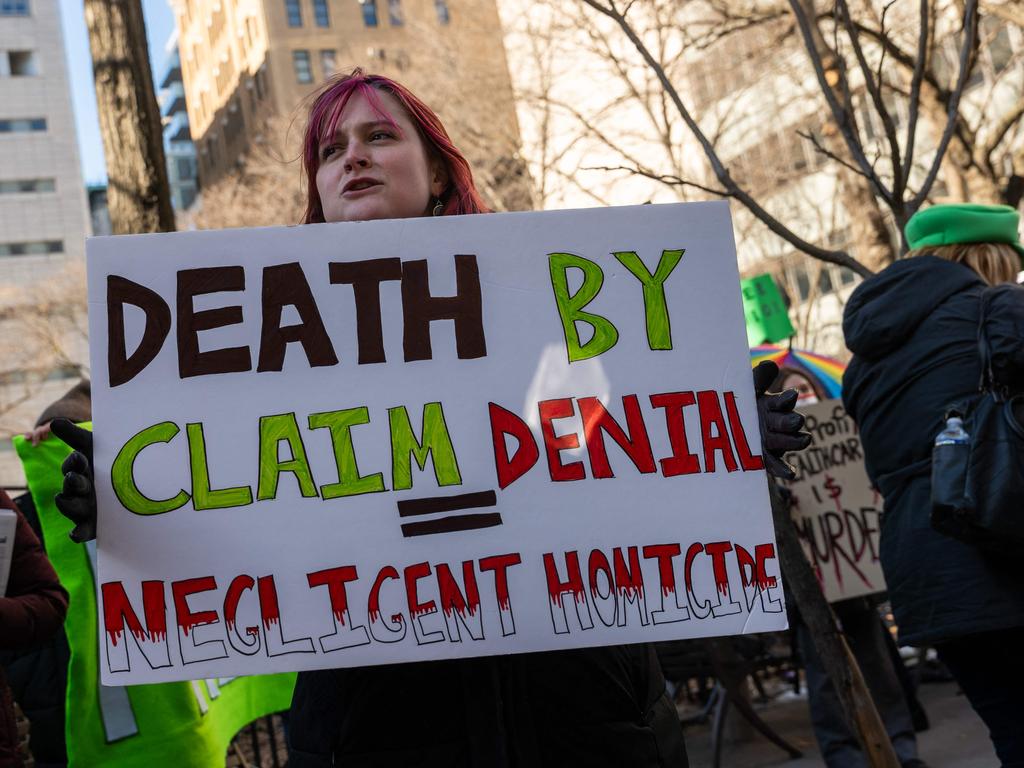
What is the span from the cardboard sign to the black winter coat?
2379 mm

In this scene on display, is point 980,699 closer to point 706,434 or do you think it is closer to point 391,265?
point 706,434

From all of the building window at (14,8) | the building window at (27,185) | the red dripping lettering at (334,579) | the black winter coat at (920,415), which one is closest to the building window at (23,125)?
the building window at (27,185)

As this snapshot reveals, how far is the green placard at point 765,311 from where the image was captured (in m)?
8.70

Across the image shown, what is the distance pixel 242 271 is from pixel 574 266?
0.58m

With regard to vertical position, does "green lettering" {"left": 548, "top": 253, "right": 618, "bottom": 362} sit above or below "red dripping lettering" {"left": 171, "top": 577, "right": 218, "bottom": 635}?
above

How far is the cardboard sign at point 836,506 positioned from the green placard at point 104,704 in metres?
3.05

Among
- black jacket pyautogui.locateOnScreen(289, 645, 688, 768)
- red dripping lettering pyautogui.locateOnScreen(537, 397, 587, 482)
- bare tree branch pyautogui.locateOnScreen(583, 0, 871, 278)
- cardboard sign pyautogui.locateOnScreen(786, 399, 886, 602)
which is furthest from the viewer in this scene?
cardboard sign pyautogui.locateOnScreen(786, 399, 886, 602)

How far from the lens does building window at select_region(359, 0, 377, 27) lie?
1183 inches

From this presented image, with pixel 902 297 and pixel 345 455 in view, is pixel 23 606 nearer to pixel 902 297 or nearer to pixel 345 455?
pixel 345 455

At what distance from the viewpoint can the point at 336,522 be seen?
1.97m

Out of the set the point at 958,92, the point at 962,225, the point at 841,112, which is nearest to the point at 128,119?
the point at 841,112

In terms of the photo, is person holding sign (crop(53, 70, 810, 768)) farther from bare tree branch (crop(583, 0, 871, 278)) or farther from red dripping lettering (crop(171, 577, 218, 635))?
bare tree branch (crop(583, 0, 871, 278))

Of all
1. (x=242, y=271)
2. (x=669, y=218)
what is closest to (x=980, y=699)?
(x=669, y=218)

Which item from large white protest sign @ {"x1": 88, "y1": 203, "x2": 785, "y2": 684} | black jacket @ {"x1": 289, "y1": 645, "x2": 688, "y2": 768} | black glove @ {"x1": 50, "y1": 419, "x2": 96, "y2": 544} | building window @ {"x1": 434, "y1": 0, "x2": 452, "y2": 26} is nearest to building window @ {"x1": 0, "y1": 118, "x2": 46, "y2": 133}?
building window @ {"x1": 434, "y1": 0, "x2": 452, "y2": 26}
